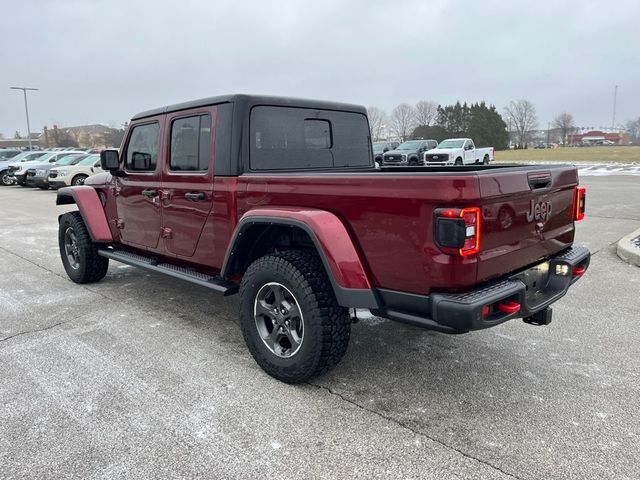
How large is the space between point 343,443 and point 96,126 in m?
106

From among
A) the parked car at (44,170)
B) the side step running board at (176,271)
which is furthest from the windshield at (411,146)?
the side step running board at (176,271)

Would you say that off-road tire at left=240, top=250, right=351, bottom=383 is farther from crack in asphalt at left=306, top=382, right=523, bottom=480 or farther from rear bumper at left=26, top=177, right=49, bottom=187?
rear bumper at left=26, top=177, right=49, bottom=187

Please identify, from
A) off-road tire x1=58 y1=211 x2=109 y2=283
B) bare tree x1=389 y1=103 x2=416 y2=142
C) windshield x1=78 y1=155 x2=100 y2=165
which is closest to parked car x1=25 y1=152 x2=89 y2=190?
windshield x1=78 y1=155 x2=100 y2=165

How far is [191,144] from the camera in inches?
159

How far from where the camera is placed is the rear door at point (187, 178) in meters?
3.82

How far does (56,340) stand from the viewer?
13.3ft

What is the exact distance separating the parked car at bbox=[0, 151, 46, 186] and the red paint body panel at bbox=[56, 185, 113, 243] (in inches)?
831

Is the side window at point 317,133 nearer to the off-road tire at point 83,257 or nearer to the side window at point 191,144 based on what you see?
the side window at point 191,144

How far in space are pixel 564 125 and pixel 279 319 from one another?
126 metres

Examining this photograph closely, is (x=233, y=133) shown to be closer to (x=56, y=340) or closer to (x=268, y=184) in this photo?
(x=268, y=184)

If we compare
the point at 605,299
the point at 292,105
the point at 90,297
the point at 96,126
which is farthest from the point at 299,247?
the point at 96,126

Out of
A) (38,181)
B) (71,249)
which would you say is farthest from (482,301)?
(38,181)

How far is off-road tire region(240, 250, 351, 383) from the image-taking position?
3008 millimetres

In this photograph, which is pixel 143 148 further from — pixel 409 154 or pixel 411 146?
pixel 411 146
